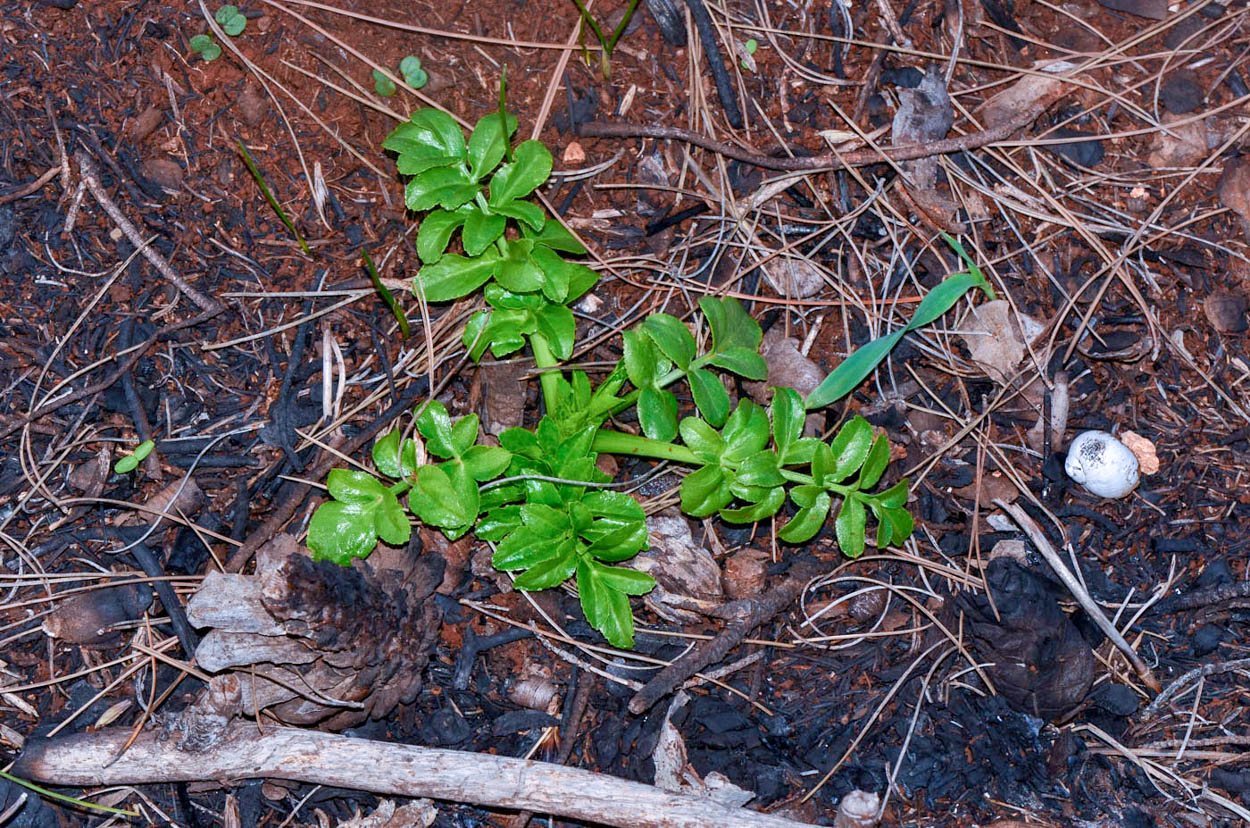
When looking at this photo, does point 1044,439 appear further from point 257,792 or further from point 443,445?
point 257,792

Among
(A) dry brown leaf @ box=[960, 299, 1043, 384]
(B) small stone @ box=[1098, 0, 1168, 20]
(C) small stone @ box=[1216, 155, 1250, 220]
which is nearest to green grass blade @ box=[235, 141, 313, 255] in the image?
(A) dry brown leaf @ box=[960, 299, 1043, 384]

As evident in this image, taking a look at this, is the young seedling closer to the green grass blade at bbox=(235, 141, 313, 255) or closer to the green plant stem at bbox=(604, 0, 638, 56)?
the green plant stem at bbox=(604, 0, 638, 56)

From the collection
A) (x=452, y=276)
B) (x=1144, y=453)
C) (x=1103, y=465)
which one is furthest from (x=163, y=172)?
(x=1144, y=453)

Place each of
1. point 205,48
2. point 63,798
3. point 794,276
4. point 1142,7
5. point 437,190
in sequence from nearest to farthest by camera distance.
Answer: point 63,798, point 437,190, point 205,48, point 794,276, point 1142,7

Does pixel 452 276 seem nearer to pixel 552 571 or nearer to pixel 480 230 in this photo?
pixel 480 230

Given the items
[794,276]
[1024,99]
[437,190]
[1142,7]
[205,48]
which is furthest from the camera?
[1142,7]

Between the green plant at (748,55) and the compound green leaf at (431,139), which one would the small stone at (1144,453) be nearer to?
the green plant at (748,55)

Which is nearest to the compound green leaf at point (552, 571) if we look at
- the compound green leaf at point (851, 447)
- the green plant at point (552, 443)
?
the green plant at point (552, 443)
